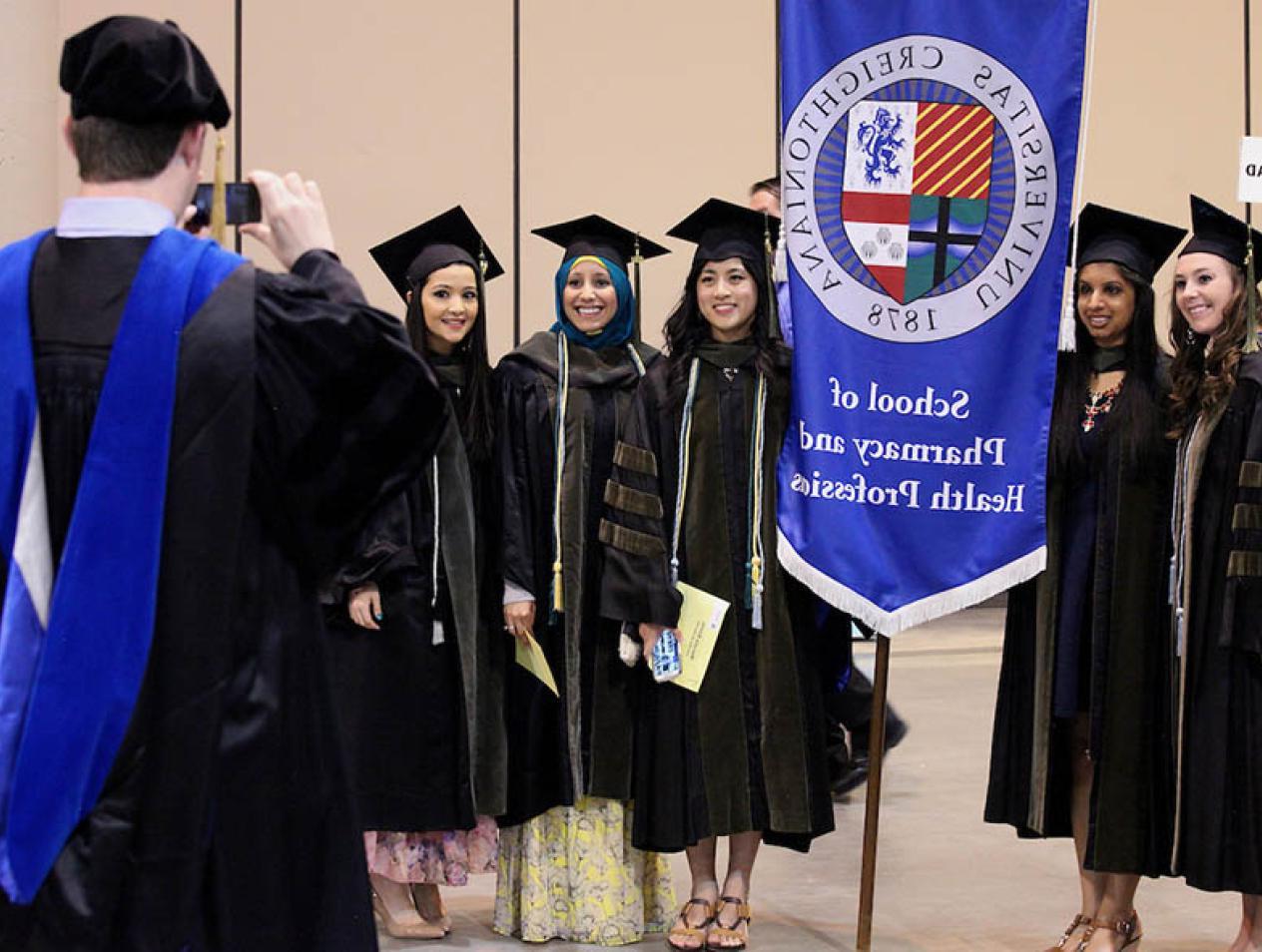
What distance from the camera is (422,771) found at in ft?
15.2

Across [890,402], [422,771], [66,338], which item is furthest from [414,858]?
[66,338]

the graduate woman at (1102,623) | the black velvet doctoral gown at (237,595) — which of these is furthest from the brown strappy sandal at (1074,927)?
the black velvet doctoral gown at (237,595)

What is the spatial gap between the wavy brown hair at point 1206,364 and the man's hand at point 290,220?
2.48m

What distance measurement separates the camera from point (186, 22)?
28.0ft

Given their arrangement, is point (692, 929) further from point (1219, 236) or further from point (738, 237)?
point (1219, 236)

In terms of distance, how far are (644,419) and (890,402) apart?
650 millimetres

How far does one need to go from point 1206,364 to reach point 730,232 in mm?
1265

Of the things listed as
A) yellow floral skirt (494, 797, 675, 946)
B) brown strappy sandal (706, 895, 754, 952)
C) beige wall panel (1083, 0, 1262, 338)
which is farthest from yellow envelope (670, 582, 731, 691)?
beige wall panel (1083, 0, 1262, 338)

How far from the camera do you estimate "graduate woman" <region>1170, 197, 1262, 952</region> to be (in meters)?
4.10

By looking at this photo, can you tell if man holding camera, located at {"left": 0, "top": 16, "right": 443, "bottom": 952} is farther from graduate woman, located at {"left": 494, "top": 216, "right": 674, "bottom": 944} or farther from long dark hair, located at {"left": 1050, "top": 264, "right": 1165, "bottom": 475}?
long dark hair, located at {"left": 1050, "top": 264, "right": 1165, "bottom": 475}

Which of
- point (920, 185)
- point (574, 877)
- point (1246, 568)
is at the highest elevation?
point (920, 185)

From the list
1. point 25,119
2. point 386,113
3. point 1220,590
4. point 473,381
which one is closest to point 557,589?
point 473,381

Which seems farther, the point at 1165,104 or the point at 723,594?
the point at 1165,104

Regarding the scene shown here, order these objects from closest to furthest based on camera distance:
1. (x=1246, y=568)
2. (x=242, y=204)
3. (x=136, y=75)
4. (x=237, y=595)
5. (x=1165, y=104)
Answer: (x=136, y=75) < (x=237, y=595) < (x=242, y=204) < (x=1246, y=568) < (x=1165, y=104)
